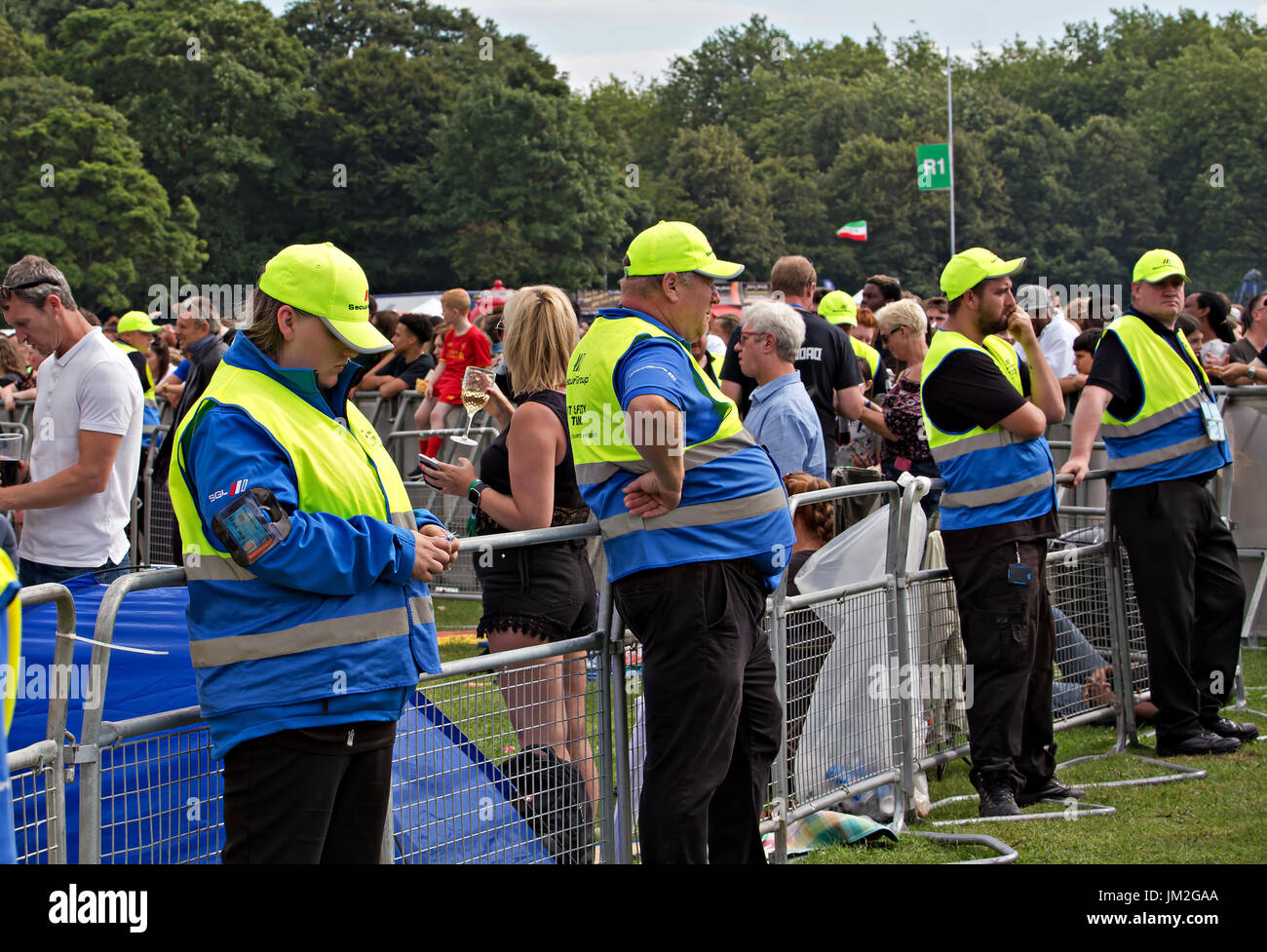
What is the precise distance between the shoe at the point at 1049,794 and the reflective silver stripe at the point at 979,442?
4.74 feet

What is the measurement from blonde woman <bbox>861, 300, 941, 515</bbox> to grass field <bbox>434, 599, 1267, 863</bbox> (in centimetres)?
167

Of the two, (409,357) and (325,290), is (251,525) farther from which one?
(409,357)

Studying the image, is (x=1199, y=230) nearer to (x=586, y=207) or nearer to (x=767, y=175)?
(x=767, y=175)

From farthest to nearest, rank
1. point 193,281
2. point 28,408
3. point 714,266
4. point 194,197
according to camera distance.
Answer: point 194,197 < point 193,281 < point 28,408 < point 714,266

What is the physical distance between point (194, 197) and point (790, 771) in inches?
2387

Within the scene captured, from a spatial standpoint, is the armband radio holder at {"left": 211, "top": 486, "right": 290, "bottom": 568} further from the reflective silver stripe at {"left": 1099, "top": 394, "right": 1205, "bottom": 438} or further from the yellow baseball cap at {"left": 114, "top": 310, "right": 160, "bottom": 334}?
the yellow baseball cap at {"left": 114, "top": 310, "right": 160, "bottom": 334}

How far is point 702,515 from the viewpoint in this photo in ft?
12.3

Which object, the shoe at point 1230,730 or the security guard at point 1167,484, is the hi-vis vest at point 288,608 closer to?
the security guard at point 1167,484

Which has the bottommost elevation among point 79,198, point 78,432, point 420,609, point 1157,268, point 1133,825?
point 1133,825

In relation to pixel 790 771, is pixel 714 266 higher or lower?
higher

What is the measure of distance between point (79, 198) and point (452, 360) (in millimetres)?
42958

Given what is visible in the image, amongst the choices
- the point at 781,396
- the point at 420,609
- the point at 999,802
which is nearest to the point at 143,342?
the point at 781,396

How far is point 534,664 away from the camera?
13.1ft
